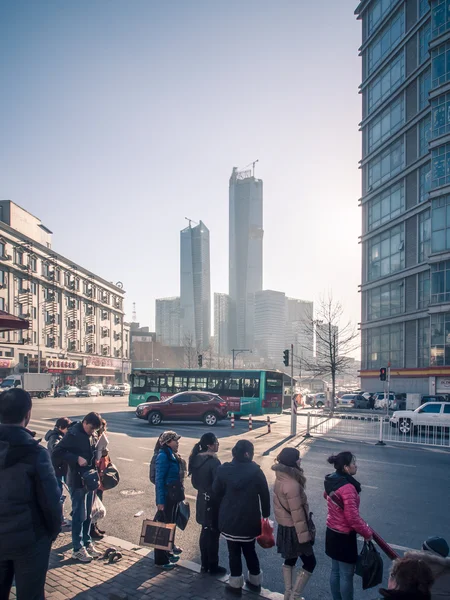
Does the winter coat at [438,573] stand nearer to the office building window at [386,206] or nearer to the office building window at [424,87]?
the office building window at [386,206]

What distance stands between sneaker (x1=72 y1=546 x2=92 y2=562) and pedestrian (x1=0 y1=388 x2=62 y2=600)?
2.54 metres

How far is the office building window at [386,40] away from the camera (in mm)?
44750

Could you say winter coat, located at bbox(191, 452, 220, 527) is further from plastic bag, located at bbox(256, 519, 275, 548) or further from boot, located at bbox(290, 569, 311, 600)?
boot, located at bbox(290, 569, 311, 600)

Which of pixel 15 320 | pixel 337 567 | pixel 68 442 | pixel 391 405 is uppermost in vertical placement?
pixel 15 320

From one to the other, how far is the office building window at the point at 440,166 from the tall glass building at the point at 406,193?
0.26 ft

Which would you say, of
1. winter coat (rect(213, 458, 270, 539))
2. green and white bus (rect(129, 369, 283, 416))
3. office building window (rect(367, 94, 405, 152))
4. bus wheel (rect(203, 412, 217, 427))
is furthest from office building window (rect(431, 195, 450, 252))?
winter coat (rect(213, 458, 270, 539))

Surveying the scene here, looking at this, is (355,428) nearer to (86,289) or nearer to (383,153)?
(383,153)

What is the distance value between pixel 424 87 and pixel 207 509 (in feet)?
150

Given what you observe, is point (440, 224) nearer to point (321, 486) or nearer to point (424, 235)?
point (424, 235)

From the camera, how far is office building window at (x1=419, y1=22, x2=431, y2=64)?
40312mm

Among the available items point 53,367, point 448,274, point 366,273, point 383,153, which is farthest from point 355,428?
point 53,367

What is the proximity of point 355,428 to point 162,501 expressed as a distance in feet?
52.4

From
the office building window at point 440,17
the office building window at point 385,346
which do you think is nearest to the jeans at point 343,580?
the office building window at point 385,346

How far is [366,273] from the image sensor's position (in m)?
49.9
